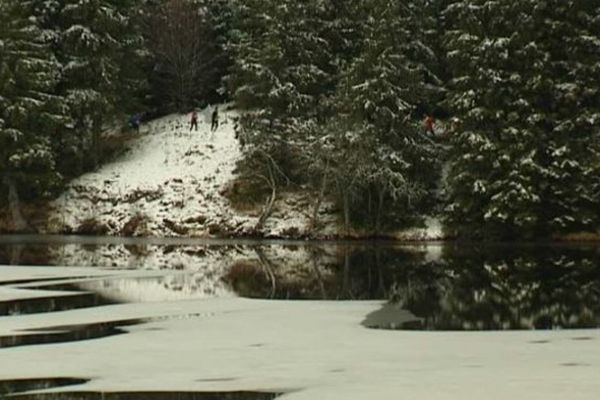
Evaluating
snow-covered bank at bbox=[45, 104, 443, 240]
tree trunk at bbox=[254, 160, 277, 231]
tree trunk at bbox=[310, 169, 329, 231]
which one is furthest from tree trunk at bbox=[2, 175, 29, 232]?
tree trunk at bbox=[310, 169, 329, 231]

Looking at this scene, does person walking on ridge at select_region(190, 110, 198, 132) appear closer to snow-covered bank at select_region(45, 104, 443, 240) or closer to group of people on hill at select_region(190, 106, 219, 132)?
group of people on hill at select_region(190, 106, 219, 132)

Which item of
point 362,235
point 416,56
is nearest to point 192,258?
point 362,235

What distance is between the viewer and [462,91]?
156 ft

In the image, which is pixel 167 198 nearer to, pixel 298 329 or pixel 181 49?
pixel 181 49

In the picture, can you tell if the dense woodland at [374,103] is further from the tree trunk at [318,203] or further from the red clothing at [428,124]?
the red clothing at [428,124]

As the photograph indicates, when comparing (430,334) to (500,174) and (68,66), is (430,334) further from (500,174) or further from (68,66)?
(68,66)

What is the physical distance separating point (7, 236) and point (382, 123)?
69.0 ft

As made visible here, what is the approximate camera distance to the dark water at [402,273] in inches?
725

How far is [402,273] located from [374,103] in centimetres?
2093

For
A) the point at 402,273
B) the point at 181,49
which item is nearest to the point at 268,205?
the point at 181,49

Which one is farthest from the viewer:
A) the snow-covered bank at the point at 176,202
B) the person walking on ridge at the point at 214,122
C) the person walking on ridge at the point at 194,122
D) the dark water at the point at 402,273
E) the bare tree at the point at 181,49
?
the bare tree at the point at 181,49

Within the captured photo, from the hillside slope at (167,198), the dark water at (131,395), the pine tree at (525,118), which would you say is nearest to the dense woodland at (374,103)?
the pine tree at (525,118)

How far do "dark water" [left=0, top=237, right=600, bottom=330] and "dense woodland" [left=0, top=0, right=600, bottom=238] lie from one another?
403cm

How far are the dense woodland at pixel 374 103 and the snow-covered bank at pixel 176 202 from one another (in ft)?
3.60
